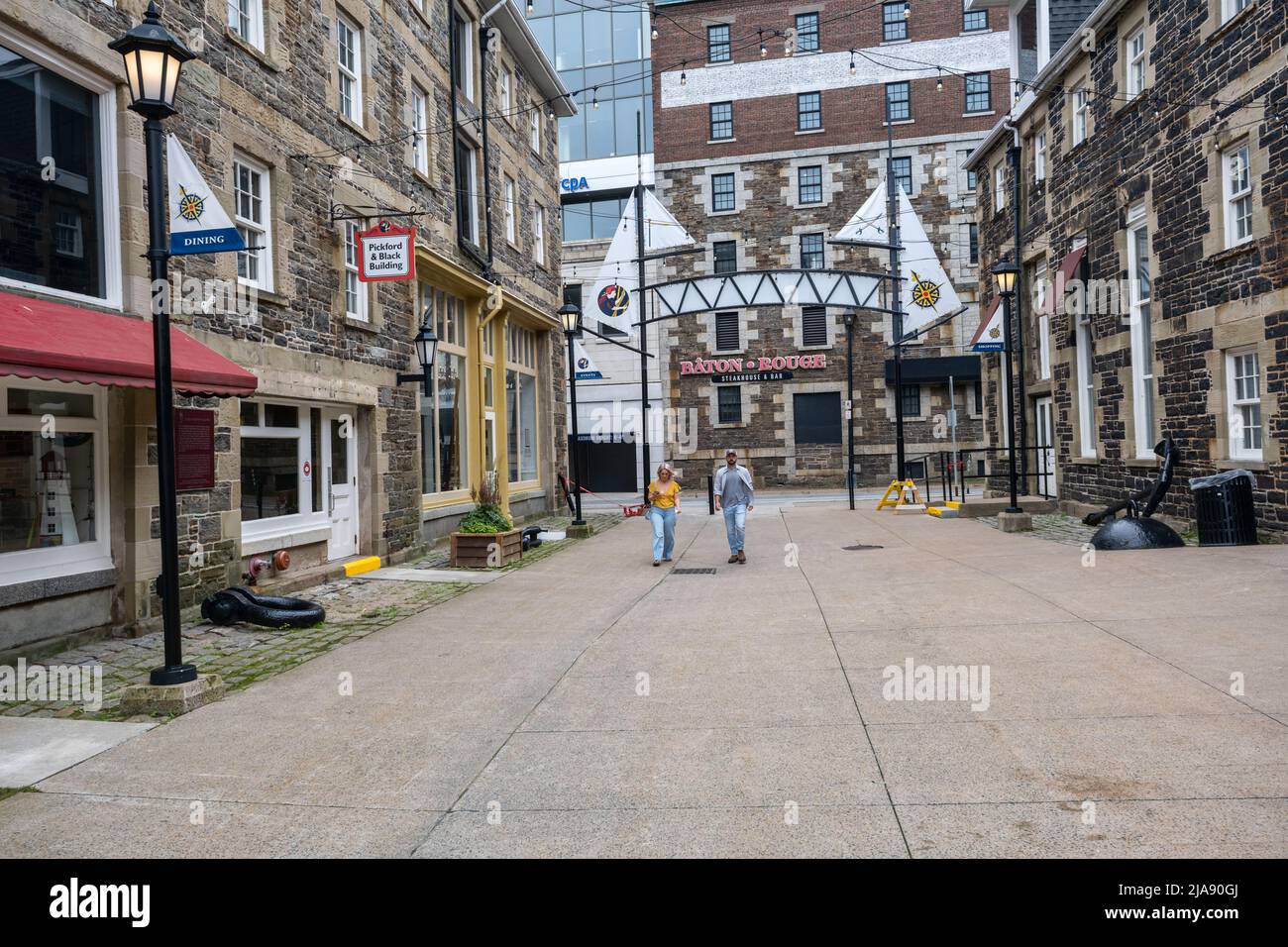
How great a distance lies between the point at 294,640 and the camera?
363 inches

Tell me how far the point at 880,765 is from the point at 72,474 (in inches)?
303

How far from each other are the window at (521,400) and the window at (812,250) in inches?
640

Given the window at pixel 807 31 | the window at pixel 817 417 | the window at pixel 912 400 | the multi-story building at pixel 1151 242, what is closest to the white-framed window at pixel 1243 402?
the multi-story building at pixel 1151 242

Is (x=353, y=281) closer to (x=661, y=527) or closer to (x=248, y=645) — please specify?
(x=661, y=527)

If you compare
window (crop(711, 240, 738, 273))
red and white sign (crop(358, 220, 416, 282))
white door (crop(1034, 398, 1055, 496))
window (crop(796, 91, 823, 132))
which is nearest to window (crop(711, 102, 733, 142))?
window (crop(796, 91, 823, 132))

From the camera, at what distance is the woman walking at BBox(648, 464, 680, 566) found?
48.0ft

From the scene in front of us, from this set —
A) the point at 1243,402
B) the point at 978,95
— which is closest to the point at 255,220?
the point at 1243,402

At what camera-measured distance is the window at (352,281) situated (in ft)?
44.6

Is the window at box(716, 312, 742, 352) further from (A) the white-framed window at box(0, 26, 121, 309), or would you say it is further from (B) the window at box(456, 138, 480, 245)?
(A) the white-framed window at box(0, 26, 121, 309)

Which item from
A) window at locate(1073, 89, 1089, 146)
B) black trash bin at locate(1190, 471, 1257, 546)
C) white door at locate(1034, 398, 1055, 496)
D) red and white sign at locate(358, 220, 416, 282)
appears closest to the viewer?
red and white sign at locate(358, 220, 416, 282)

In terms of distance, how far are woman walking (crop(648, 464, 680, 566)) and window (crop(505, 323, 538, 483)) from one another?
728 centimetres

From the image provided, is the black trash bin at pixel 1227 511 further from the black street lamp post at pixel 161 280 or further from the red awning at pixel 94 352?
the black street lamp post at pixel 161 280

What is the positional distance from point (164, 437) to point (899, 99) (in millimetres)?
35221

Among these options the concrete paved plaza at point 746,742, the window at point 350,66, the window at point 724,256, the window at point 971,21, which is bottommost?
the concrete paved plaza at point 746,742
